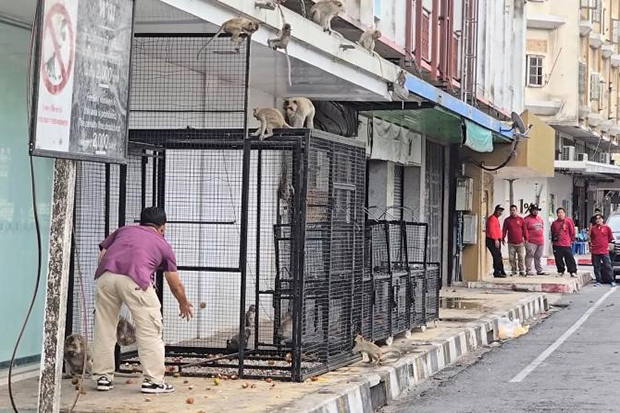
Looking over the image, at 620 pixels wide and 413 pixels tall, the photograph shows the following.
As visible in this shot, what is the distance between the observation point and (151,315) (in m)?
9.46

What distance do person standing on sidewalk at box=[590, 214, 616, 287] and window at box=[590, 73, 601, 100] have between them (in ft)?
74.3

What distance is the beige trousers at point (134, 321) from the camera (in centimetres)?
943

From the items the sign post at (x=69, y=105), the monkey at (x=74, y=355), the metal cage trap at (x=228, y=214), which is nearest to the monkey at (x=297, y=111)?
the metal cage trap at (x=228, y=214)

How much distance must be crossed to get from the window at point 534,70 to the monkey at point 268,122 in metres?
37.9

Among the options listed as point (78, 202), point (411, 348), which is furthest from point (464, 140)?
point (78, 202)

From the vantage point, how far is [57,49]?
6.57 meters

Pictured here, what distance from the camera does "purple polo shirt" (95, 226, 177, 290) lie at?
939cm

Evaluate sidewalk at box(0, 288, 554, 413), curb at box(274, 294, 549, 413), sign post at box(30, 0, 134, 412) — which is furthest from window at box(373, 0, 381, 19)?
sign post at box(30, 0, 134, 412)

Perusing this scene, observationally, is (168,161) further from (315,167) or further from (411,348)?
(411,348)

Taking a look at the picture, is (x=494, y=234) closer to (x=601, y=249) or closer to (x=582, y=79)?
(x=601, y=249)

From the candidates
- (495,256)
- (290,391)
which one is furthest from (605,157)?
(290,391)

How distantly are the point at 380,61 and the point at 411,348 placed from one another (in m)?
3.67

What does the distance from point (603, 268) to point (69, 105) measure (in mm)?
24472

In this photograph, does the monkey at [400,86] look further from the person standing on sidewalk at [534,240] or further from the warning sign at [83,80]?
the person standing on sidewalk at [534,240]
